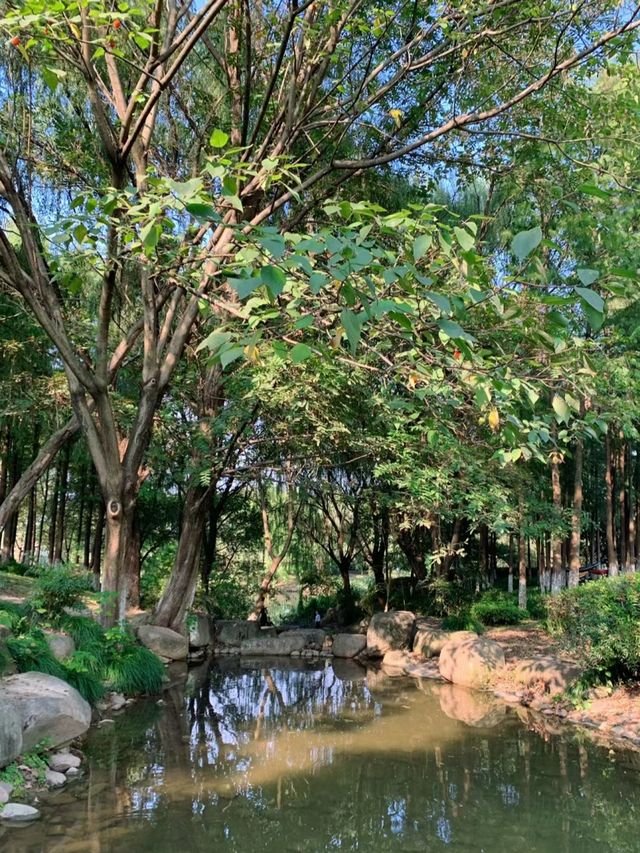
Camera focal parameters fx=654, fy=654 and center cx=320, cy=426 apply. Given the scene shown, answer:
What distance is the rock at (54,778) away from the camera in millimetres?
4500

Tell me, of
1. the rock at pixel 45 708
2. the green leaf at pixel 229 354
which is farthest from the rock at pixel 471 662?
the green leaf at pixel 229 354

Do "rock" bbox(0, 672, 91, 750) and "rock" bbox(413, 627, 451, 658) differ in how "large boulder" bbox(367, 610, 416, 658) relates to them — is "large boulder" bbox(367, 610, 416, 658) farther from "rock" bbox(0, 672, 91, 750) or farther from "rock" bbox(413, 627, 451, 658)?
"rock" bbox(0, 672, 91, 750)

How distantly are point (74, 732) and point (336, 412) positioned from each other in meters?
4.76

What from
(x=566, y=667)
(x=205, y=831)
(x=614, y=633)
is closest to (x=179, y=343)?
(x=205, y=831)

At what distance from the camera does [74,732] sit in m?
5.02

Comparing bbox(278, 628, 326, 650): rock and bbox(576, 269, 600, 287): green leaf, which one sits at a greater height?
bbox(576, 269, 600, 287): green leaf

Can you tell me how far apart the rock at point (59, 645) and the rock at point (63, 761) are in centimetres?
137

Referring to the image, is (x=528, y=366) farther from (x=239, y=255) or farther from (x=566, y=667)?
(x=566, y=667)

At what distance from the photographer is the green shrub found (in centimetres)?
698

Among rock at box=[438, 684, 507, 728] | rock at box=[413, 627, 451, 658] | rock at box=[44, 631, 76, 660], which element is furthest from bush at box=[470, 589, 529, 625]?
rock at box=[44, 631, 76, 660]

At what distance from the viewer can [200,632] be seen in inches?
472

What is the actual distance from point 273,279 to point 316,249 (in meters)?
0.20

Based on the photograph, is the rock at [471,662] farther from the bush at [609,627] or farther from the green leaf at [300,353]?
the green leaf at [300,353]

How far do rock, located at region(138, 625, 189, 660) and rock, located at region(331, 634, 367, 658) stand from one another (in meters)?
3.30
